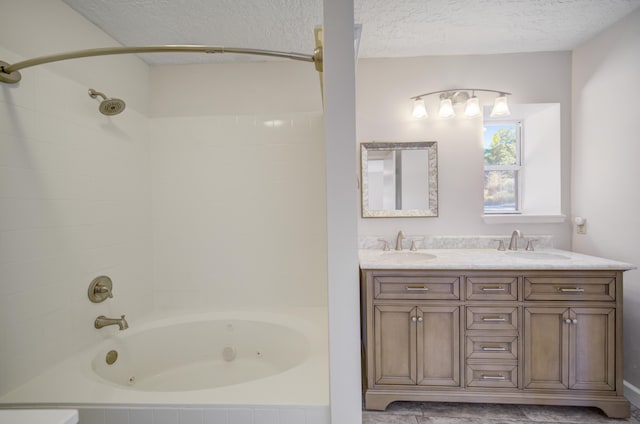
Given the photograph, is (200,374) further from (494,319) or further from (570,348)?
(570,348)

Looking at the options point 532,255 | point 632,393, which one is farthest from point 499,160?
point 632,393

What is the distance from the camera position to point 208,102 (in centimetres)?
228

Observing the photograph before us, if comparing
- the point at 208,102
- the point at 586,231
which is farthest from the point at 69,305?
the point at 586,231

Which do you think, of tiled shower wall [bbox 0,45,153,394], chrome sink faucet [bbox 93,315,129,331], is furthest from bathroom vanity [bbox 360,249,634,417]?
tiled shower wall [bbox 0,45,153,394]

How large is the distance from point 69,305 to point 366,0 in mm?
2382

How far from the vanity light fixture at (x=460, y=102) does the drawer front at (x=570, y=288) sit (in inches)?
48.7

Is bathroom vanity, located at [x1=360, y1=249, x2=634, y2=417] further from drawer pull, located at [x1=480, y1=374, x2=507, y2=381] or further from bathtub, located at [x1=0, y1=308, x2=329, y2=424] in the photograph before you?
bathtub, located at [x1=0, y1=308, x2=329, y2=424]

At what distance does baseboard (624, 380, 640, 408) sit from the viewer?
5.70 ft

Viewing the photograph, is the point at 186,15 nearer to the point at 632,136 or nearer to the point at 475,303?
the point at 475,303

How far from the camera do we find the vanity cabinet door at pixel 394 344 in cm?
172

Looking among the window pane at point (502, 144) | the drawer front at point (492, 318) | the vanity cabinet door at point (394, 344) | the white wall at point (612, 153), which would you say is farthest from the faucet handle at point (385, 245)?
the white wall at point (612, 153)

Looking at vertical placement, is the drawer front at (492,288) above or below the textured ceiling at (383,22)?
below

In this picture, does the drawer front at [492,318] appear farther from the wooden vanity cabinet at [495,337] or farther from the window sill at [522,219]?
the window sill at [522,219]

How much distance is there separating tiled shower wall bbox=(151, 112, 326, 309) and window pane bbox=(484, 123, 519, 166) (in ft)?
4.70
